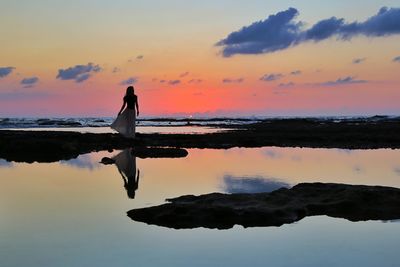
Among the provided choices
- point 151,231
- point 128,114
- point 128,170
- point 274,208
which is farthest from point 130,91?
point 151,231

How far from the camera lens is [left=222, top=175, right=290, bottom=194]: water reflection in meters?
12.1

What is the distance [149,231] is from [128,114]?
16.4m

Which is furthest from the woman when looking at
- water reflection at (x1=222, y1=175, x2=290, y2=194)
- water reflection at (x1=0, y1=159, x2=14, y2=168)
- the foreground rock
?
the foreground rock

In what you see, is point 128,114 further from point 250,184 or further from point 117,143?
point 250,184

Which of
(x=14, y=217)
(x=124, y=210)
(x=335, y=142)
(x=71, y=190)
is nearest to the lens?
(x=14, y=217)

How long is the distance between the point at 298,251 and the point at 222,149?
18.1m

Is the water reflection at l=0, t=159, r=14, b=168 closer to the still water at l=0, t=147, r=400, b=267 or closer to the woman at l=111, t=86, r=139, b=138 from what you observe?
the still water at l=0, t=147, r=400, b=267

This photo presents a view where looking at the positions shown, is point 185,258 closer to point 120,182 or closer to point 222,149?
point 120,182

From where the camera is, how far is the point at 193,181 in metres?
13.5

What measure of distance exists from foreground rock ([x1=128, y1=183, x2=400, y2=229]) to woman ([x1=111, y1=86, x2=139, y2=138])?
13.9m

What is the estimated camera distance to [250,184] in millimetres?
13031

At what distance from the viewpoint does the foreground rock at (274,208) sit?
8625 mm

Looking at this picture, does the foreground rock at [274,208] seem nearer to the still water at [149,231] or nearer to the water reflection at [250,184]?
the still water at [149,231]

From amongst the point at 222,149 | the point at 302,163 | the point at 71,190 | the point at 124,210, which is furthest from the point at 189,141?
the point at 124,210
